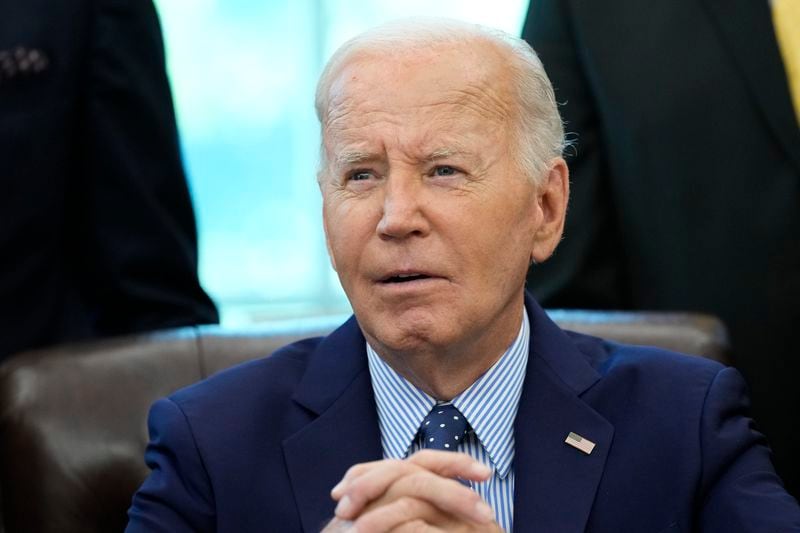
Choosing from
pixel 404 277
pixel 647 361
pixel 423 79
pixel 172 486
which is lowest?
pixel 172 486

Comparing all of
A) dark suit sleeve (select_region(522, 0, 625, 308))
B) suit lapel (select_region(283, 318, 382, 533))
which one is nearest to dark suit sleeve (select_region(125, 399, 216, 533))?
suit lapel (select_region(283, 318, 382, 533))

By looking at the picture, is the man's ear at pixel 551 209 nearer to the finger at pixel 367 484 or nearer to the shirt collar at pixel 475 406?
the shirt collar at pixel 475 406

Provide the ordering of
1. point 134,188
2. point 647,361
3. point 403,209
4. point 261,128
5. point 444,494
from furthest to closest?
point 261,128 < point 134,188 < point 647,361 < point 403,209 < point 444,494

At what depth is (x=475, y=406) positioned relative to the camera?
7.11ft

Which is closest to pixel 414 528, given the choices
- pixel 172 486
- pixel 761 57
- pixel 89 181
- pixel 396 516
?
pixel 396 516

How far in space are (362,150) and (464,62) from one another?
21cm

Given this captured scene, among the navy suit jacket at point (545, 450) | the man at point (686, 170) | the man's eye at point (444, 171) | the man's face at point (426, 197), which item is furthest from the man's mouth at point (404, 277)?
the man at point (686, 170)

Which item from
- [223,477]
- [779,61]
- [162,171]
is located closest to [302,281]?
[162,171]

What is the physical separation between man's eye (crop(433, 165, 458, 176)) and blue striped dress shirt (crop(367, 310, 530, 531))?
34 centimetres

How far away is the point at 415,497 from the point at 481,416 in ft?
0.98

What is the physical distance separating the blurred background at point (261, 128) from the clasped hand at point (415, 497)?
234cm

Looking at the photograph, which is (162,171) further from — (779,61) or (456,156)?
(779,61)

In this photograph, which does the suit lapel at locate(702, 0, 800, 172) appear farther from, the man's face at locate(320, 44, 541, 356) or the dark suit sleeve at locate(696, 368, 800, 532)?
the man's face at locate(320, 44, 541, 356)

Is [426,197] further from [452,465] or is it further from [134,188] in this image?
[134,188]
